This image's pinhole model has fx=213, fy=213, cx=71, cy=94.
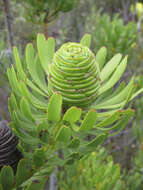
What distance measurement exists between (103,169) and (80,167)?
19 cm

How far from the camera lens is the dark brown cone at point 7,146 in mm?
515

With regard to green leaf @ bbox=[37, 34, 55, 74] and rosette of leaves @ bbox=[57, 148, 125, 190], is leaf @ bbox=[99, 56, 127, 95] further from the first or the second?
rosette of leaves @ bbox=[57, 148, 125, 190]

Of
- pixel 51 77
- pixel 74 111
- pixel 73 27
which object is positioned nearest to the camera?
pixel 74 111

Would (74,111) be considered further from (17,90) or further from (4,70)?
(4,70)

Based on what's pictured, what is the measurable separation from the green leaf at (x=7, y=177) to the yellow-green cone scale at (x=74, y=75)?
0.21m

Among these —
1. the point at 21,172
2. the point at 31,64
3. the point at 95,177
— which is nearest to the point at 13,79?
the point at 31,64

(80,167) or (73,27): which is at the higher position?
(73,27)

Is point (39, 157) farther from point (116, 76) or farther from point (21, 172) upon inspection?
point (116, 76)

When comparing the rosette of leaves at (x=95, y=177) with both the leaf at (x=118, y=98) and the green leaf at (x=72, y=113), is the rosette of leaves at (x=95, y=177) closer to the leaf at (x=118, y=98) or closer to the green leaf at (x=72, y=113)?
the leaf at (x=118, y=98)

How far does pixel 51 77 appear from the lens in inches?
21.2

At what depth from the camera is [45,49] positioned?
615 mm

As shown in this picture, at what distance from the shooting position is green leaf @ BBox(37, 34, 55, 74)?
1.96 feet

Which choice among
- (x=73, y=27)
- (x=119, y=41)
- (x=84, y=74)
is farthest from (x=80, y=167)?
(x=73, y=27)

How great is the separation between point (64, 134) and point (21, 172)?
0.55 ft
